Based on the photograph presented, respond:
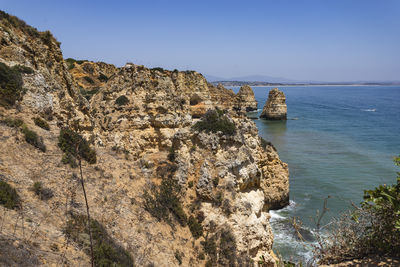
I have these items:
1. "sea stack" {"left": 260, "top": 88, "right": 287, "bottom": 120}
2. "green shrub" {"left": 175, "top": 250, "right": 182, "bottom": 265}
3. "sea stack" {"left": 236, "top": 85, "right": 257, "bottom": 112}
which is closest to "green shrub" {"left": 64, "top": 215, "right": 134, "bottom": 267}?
"green shrub" {"left": 175, "top": 250, "right": 182, "bottom": 265}

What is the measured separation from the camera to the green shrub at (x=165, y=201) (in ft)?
40.8

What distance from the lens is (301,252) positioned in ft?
60.8

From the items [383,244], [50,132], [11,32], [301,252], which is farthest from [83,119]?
[301,252]

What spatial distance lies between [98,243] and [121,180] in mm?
4897

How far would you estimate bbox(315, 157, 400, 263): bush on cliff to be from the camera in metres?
6.17

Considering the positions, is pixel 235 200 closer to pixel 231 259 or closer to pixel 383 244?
pixel 231 259

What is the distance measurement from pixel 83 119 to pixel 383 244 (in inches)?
639

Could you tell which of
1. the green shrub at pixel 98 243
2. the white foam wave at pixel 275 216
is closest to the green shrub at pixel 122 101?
the green shrub at pixel 98 243

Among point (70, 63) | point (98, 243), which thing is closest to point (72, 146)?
point (98, 243)

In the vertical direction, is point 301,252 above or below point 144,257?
below

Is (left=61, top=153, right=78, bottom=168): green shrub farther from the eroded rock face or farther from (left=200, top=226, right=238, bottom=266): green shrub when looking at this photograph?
(left=200, top=226, right=238, bottom=266): green shrub

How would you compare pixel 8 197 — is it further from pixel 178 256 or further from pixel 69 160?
pixel 178 256

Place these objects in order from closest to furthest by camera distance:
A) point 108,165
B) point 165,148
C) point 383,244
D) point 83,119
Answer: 1. point 383,244
2. point 108,165
3. point 83,119
4. point 165,148

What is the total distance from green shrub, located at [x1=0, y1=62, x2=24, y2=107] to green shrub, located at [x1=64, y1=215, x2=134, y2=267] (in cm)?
734
